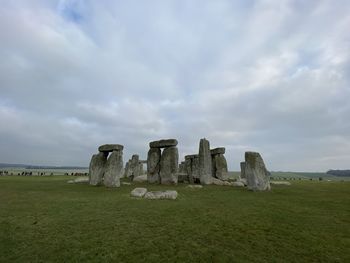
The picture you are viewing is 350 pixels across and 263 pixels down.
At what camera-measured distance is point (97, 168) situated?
726 inches

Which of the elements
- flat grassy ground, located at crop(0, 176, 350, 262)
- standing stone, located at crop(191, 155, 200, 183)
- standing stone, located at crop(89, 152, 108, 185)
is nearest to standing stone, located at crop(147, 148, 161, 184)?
standing stone, located at crop(191, 155, 200, 183)

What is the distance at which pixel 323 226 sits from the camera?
6875 mm

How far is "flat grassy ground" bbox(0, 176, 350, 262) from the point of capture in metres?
4.83

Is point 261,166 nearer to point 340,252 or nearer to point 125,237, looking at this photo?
point 340,252

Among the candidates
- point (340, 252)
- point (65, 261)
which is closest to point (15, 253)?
point (65, 261)

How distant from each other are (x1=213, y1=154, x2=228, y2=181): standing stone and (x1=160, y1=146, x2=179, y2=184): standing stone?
5.15 m

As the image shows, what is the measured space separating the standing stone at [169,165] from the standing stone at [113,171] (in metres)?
3.95

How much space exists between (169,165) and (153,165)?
68.1 inches

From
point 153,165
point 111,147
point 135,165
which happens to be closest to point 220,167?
point 153,165

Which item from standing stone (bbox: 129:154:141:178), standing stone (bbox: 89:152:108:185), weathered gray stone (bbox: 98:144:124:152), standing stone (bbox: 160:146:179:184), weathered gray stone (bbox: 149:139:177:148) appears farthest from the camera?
standing stone (bbox: 129:154:141:178)

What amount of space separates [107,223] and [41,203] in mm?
4469

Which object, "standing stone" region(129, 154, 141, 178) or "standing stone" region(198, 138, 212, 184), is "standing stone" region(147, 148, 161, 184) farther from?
"standing stone" region(129, 154, 141, 178)

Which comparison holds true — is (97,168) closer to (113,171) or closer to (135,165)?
(113,171)

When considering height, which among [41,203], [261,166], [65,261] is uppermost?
[261,166]
